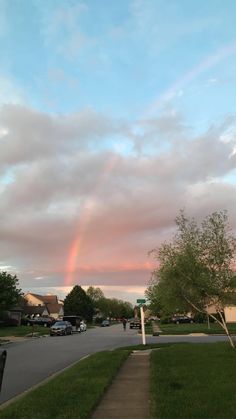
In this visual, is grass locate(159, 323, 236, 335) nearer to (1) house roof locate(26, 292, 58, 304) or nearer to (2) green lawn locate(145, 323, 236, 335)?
(2) green lawn locate(145, 323, 236, 335)

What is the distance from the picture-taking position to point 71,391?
440 inches

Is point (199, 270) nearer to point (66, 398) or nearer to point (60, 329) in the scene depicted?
point (66, 398)

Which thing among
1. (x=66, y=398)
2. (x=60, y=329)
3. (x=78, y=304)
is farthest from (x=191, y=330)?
(x=78, y=304)

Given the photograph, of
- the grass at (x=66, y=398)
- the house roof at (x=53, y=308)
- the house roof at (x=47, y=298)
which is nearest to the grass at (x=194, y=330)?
the grass at (x=66, y=398)

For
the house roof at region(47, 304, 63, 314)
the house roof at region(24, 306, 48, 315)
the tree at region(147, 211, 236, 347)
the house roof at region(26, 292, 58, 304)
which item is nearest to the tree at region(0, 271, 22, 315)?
the tree at region(147, 211, 236, 347)

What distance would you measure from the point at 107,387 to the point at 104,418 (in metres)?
3.46

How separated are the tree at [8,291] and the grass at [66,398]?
41573 mm

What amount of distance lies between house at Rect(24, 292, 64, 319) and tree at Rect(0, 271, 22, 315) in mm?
71104

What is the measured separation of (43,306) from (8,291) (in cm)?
8392

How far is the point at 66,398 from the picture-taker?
1025 centimetres

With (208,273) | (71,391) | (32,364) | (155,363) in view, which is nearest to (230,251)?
(208,273)

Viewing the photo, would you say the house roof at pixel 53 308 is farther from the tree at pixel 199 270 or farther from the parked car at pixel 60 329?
the tree at pixel 199 270

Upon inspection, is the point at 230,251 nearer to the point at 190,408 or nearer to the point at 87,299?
the point at 190,408

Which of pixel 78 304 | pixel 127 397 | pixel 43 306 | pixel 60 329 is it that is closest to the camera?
pixel 127 397
